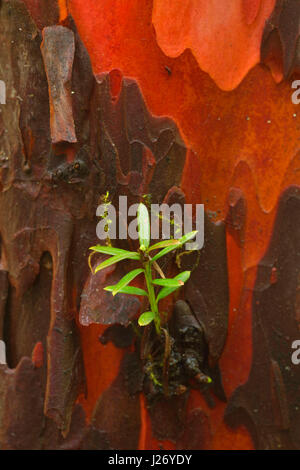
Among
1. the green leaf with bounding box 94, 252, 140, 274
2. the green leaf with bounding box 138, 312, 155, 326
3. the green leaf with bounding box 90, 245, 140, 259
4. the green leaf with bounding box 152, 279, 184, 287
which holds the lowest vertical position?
the green leaf with bounding box 138, 312, 155, 326

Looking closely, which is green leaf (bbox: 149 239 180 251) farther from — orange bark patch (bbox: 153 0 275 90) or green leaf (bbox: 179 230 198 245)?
orange bark patch (bbox: 153 0 275 90)

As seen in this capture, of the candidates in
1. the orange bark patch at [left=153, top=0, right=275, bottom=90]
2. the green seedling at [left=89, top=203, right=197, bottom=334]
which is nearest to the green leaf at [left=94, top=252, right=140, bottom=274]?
the green seedling at [left=89, top=203, right=197, bottom=334]

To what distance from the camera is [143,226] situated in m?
0.91

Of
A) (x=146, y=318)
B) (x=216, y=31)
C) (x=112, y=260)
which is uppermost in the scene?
(x=216, y=31)

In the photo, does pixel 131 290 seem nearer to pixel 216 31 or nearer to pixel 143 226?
pixel 143 226

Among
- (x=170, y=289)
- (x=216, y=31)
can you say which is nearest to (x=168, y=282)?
(x=170, y=289)

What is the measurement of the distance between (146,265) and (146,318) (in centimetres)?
11

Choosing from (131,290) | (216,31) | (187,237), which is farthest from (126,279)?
(216,31)

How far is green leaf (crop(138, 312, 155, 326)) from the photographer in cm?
92

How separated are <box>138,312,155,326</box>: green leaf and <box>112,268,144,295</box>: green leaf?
0.25 ft

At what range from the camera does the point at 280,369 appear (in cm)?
102

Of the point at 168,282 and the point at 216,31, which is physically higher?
the point at 216,31
